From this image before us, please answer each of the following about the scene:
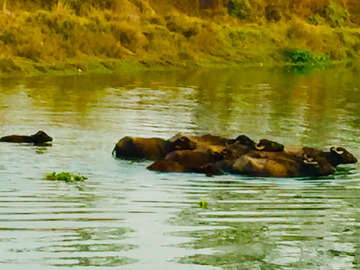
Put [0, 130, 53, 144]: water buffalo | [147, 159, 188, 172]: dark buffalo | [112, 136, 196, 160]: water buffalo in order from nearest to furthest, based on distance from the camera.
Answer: [147, 159, 188, 172]: dark buffalo < [112, 136, 196, 160]: water buffalo < [0, 130, 53, 144]: water buffalo

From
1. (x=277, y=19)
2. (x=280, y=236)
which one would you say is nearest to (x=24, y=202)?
(x=280, y=236)

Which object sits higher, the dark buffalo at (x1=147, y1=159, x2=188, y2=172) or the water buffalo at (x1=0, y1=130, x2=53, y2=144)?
the water buffalo at (x1=0, y1=130, x2=53, y2=144)

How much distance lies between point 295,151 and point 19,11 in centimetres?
2478

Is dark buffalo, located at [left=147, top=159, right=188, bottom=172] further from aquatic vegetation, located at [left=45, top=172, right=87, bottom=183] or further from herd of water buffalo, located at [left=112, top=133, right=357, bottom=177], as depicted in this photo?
aquatic vegetation, located at [left=45, top=172, right=87, bottom=183]

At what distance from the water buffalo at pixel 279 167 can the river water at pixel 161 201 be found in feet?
0.65

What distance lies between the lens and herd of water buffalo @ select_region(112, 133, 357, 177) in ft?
41.5

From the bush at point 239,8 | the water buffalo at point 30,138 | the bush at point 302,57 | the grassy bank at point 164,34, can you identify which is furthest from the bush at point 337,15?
the water buffalo at point 30,138

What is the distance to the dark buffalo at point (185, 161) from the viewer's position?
1275cm

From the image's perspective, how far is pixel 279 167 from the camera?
12695 millimetres

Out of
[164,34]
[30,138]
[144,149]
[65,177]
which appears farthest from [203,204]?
[164,34]

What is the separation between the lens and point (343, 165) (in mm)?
14031

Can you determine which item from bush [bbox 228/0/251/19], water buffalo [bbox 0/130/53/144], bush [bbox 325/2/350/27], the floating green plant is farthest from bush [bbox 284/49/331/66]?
the floating green plant

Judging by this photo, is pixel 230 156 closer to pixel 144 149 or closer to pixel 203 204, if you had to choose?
pixel 144 149

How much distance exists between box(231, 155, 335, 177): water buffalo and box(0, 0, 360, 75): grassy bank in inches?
700
